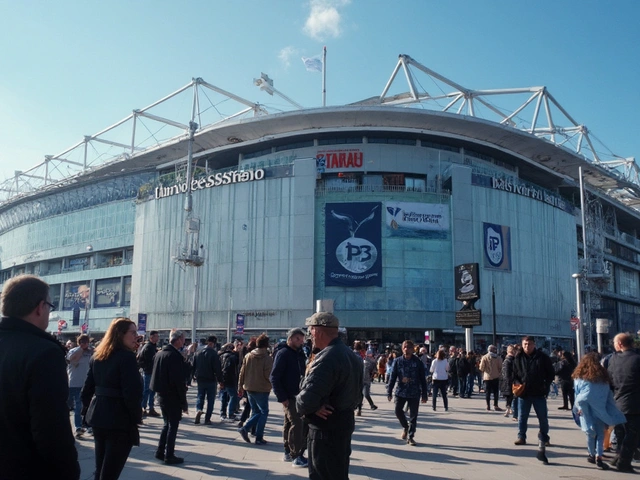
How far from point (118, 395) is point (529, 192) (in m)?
52.0

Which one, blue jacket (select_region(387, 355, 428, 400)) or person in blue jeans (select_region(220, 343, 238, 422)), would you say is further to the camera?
person in blue jeans (select_region(220, 343, 238, 422))

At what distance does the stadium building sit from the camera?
46812 mm

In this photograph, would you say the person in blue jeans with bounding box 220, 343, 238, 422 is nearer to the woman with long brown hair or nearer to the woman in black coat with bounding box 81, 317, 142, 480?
the woman in black coat with bounding box 81, 317, 142, 480

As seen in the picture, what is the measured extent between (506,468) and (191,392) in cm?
1526

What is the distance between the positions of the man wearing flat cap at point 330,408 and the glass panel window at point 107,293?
59146mm

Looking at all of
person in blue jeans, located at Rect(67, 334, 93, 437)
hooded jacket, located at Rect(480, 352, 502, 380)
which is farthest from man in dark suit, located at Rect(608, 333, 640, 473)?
person in blue jeans, located at Rect(67, 334, 93, 437)

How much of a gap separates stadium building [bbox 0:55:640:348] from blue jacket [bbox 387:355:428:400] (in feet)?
98.7

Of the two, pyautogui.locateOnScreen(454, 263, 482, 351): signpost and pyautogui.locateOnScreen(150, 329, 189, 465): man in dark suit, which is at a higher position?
pyautogui.locateOnScreen(454, 263, 482, 351): signpost

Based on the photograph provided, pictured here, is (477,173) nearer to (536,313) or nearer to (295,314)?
(536,313)

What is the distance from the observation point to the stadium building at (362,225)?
154 feet

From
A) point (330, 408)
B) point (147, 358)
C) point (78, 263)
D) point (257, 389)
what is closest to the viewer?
point (330, 408)

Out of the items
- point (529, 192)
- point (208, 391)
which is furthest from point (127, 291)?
point (208, 391)

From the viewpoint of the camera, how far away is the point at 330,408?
4742 millimetres

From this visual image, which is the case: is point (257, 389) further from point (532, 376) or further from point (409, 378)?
point (532, 376)
